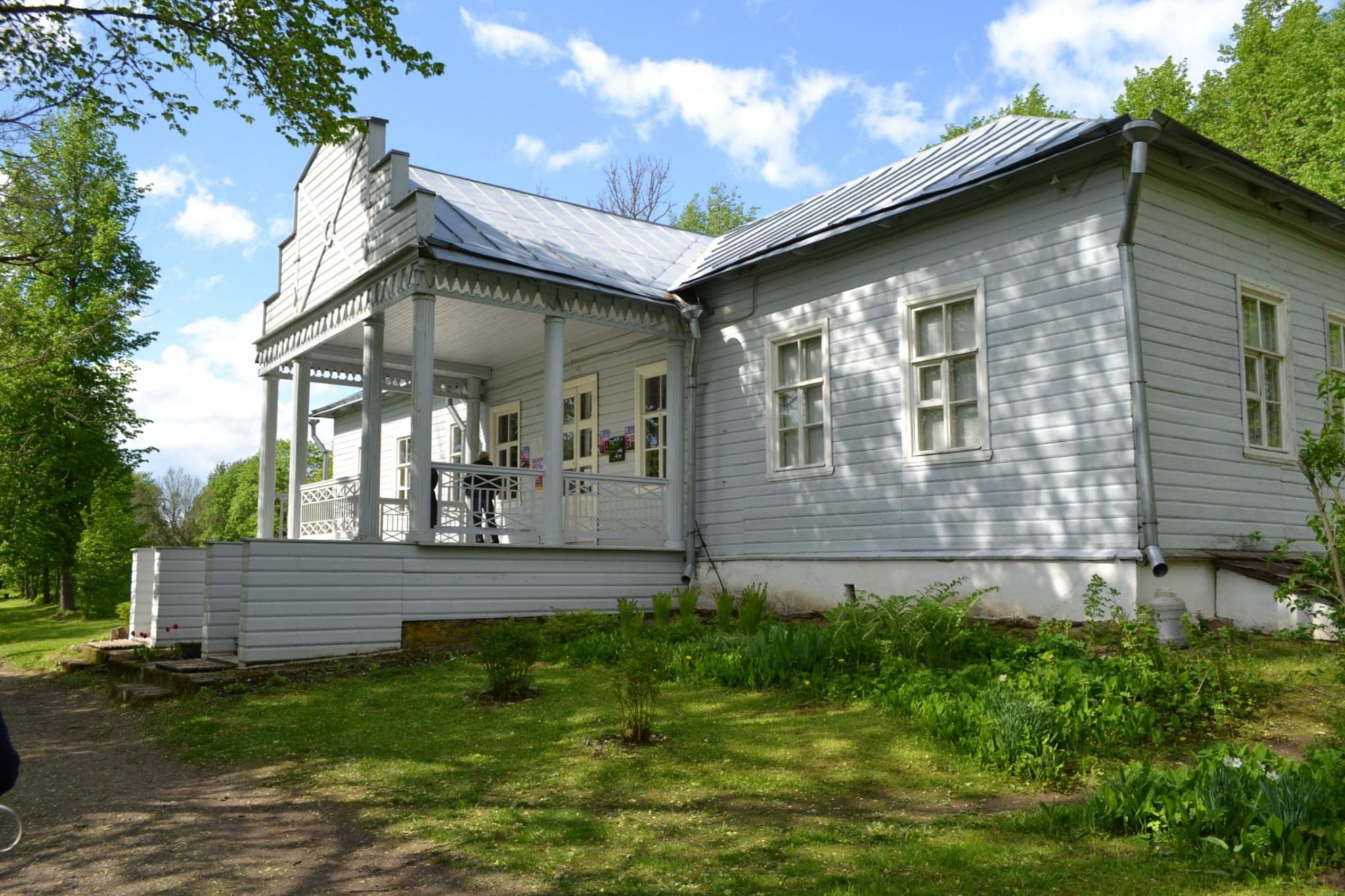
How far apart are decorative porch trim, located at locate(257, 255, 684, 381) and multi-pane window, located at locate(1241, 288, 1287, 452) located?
23.3 feet

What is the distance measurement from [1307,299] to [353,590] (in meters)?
11.6

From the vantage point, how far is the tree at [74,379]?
24391 mm

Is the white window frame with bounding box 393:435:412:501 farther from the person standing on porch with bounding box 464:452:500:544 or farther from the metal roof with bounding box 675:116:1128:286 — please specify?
the metal roof with bounding box 675:116:1128:286

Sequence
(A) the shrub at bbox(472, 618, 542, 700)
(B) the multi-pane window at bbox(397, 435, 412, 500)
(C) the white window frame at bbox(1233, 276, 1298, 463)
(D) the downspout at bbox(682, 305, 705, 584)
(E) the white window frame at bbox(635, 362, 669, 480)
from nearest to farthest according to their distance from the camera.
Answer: (A) the shrub at bbox(472, 618, 542, 700)
(C) the white window frame at bbox(1233, 276, 1298, 463)
(D) the downspout at bbox(682, 305, 705, 584)
(E) the white window frame at bbox(635, 362, 669, 480)
(B) the multi-pane window at bbox(397, 435, 412, 500)

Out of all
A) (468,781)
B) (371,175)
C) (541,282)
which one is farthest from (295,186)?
(468,781)

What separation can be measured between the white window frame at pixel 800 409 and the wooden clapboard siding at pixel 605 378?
255 centimetres

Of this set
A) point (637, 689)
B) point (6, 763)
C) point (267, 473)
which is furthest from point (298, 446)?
point (6, 763)

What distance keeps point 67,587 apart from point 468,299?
22.6 metres

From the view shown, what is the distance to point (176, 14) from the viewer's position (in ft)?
37.8

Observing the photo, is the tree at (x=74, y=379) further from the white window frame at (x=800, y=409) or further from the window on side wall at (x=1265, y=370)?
the window on side wall at (x=1265, y=370)

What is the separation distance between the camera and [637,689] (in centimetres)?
653

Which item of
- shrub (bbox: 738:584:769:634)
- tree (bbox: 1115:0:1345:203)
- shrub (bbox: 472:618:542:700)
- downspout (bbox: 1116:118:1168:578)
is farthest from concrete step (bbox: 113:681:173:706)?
tree (bbox: 1115:0:1345:203)

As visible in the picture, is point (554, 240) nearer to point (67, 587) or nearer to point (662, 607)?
point (662, 607)

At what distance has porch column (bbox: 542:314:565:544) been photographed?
12.4 m
